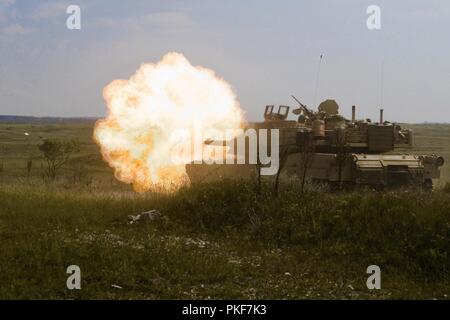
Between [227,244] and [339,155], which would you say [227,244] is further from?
[339,155]

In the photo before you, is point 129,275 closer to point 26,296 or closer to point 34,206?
point 26,296

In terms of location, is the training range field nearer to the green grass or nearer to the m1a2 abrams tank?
the green grass

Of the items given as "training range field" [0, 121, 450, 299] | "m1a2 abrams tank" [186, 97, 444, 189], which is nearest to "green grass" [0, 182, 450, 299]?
"training range field" [0, 121, 450, 299]

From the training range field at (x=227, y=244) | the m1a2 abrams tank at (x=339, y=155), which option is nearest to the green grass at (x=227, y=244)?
the training range field at (x=227, y=244)

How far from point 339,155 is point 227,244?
699 centimetres

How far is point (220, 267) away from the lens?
1004 cm

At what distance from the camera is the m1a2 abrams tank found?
18438 millimetres

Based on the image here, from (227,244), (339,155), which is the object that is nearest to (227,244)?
(227,244)

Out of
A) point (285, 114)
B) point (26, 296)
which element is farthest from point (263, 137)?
point (26, 296)

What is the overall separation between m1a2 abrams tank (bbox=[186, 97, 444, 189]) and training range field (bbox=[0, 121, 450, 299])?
3.62 m

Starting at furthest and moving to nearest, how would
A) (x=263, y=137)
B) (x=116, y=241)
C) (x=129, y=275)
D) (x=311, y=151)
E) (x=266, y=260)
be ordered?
(x=263, y=137) → (x=311, y=151) → (x=116, y=241) → (x=266, y=260) → (x=129, y=275)

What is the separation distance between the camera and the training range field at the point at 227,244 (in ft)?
30.1

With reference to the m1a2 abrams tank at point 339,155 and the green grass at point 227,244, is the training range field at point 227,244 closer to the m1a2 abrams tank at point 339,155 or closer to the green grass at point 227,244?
the green grass at point 227,244

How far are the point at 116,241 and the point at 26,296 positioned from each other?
11.3 ft
